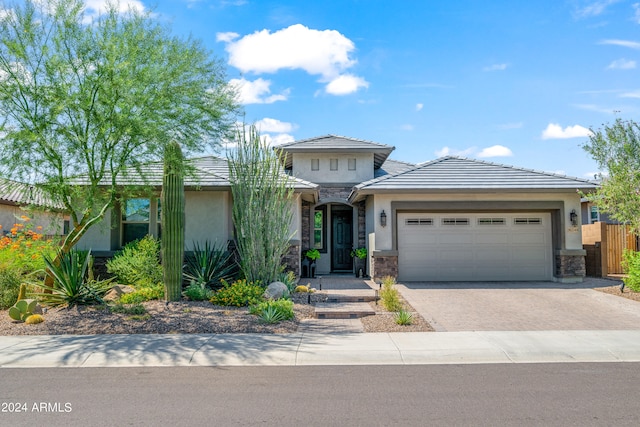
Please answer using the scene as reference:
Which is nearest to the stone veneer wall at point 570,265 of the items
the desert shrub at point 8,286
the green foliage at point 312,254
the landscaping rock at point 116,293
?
the green foliage at point 312,254

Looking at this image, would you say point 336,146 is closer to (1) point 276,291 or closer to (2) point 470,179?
(2) point 470,179

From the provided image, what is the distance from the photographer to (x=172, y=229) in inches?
484

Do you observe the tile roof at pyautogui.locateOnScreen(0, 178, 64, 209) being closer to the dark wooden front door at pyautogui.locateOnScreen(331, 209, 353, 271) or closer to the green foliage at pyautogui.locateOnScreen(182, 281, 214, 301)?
the green foliage at pyautogui.locateOnScreen(182, 281, 214, 301)

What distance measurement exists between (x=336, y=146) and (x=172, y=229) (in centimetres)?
953

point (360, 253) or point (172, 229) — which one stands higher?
point (172, 229)

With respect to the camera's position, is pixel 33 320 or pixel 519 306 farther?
pixel 519 306

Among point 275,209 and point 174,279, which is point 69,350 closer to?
point 174,279

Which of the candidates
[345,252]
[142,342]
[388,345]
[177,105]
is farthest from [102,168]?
[345,252]

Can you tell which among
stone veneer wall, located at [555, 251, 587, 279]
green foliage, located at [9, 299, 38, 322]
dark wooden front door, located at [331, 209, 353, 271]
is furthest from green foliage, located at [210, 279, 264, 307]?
stone veneer wall, located at [555, 251, 587, 279]

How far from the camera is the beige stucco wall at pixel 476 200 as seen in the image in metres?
16.3

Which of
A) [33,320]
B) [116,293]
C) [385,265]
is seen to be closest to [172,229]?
[116,293]

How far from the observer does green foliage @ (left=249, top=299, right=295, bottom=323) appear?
10.2 metres

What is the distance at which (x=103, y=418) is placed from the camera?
5.27 metres

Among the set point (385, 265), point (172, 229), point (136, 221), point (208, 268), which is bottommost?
point (385, 265)
